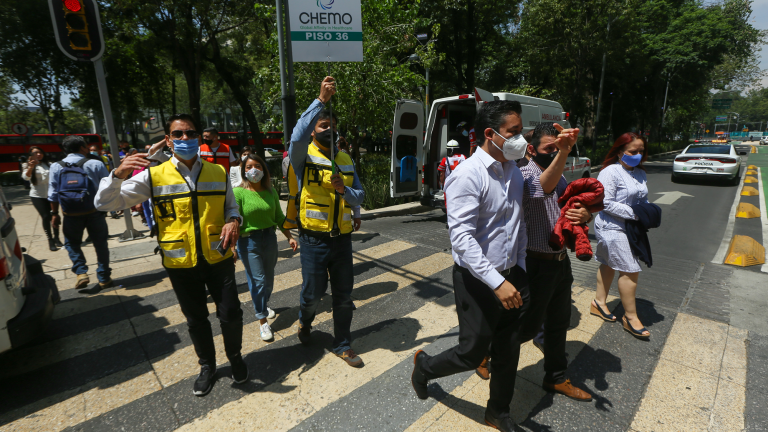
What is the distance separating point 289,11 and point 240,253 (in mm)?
2716

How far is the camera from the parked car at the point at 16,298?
2854 mm

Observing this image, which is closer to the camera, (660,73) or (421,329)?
(421,329)

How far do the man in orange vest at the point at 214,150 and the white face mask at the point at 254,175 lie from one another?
6.64ft

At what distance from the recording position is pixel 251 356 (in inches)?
135

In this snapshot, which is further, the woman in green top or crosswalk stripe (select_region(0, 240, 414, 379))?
the woman in green top

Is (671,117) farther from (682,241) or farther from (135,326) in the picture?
(135,326)

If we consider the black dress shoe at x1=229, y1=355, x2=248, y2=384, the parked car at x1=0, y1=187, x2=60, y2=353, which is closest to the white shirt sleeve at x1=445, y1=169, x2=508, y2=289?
the black dress shoe at x1=229, y1=355, x2=248, y2=384

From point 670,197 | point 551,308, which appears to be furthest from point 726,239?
point 551,308

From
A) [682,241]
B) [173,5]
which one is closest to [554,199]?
[682,241]

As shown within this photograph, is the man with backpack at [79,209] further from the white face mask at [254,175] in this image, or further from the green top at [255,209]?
the white face mask at [254,175]

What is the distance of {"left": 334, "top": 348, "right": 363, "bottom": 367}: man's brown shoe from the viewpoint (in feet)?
10.5

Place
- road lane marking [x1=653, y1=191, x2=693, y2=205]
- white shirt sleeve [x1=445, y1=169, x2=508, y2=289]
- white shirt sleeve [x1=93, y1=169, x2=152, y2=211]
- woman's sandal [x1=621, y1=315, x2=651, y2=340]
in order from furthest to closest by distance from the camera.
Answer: road lane marking [x1=653, y1=191, x2=693, y2=205]
woman's sandal [x1=621, y1=315, x2=651, y2=340]
white shirt sleeve [x1=93, y1=169, x2=152, y2=211]
white shirt sleeve [x1=445, y1=169, x2=508, y2=289]

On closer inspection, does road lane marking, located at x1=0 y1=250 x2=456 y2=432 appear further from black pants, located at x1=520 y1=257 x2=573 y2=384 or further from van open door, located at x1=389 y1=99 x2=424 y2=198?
van open door, located at x1=389 y1=99 x2=424 y2=198

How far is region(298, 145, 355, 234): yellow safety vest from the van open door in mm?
5880
